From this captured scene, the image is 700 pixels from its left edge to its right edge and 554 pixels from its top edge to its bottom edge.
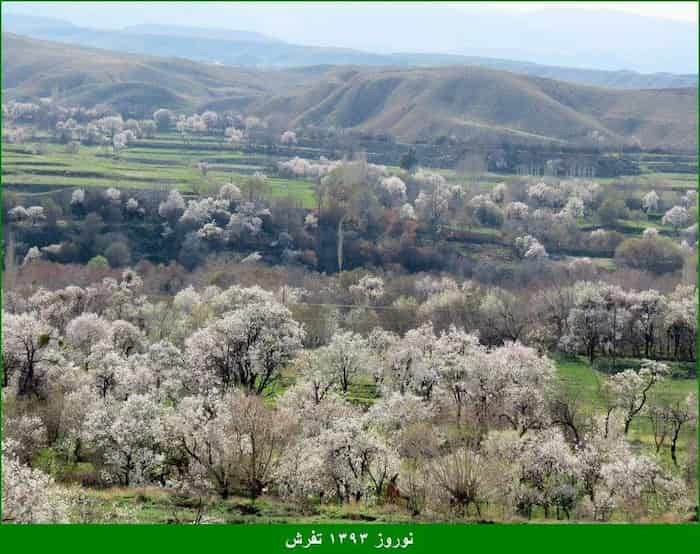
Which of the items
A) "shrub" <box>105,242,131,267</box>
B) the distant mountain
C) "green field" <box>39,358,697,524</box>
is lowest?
"shrub" <box>105,242,131,267</box>

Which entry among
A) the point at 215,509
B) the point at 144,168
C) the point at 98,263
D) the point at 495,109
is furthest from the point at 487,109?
the point at 215,509

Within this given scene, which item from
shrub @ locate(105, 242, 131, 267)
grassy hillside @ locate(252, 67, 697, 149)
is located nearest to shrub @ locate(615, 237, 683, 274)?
shrub @ locate(105, 242, 131, 267)

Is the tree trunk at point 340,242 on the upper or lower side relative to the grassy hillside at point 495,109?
lower

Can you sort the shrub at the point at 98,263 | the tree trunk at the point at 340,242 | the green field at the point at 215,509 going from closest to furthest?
the green field at the point at 215,509
the shrub at the point at 98,263
the tree trunk at the point at 340,242

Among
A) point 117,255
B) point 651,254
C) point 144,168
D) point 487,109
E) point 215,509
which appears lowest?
point 117,255

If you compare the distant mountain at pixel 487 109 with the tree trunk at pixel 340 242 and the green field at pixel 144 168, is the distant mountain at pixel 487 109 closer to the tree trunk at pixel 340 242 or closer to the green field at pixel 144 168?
the green field at pixel 144 168

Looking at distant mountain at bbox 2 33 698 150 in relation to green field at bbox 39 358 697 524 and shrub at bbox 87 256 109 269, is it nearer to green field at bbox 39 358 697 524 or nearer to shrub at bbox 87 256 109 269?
shrub at bbox 87 256 109 269

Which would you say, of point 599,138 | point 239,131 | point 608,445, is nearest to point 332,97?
point 239,131

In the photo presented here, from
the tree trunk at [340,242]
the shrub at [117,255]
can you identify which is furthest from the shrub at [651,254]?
the shrub at [117,255]

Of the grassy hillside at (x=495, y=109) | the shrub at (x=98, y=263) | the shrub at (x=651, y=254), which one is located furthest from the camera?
the grassy hillside at (x=495, y=109)

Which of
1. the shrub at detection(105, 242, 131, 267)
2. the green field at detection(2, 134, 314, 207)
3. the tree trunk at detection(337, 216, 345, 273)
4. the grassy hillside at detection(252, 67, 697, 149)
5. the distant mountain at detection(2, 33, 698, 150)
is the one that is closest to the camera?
the shrub at detection(105, 242, 131, 267)

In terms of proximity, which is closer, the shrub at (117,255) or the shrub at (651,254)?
the shrub at (651,254)

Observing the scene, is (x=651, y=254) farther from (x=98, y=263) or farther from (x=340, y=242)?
(x=98, y=263)

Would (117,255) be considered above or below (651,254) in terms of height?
below
